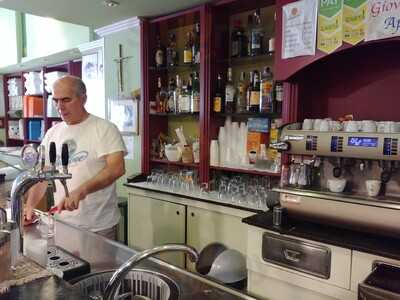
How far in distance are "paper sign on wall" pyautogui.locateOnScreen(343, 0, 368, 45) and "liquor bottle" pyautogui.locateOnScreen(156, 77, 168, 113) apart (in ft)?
5.49

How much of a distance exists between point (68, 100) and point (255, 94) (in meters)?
1.25

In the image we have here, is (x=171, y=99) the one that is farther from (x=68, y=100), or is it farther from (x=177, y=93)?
(x=68, y=100)

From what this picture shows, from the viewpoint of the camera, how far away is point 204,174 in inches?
109

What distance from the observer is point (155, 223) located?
2.88 metres

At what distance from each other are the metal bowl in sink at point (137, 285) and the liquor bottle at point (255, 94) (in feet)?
5.30

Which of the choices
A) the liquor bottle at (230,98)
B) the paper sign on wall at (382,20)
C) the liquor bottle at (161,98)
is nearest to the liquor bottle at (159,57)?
the liquor bottle at (161,98)

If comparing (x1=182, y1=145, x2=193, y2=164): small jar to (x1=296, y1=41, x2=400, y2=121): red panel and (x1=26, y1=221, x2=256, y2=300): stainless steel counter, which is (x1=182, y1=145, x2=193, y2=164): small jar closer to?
(x1=296, y1=41, x2=400, y2=121): red panel

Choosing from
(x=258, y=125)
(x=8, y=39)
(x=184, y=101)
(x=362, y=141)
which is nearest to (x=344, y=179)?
(x=362, y=141)

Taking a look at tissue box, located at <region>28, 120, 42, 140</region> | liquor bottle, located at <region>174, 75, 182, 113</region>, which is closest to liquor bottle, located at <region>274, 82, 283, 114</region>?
liquor bottle, located at <region>174, 75, 182, 113</region>

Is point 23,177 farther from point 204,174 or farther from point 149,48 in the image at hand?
point 149,48

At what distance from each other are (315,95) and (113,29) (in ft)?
6.92

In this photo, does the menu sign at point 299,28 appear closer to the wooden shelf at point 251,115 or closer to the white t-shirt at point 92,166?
the wooden shelf at point 251,115

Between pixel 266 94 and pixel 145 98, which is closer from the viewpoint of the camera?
pixel 266 94

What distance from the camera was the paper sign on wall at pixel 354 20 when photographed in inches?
70.9
